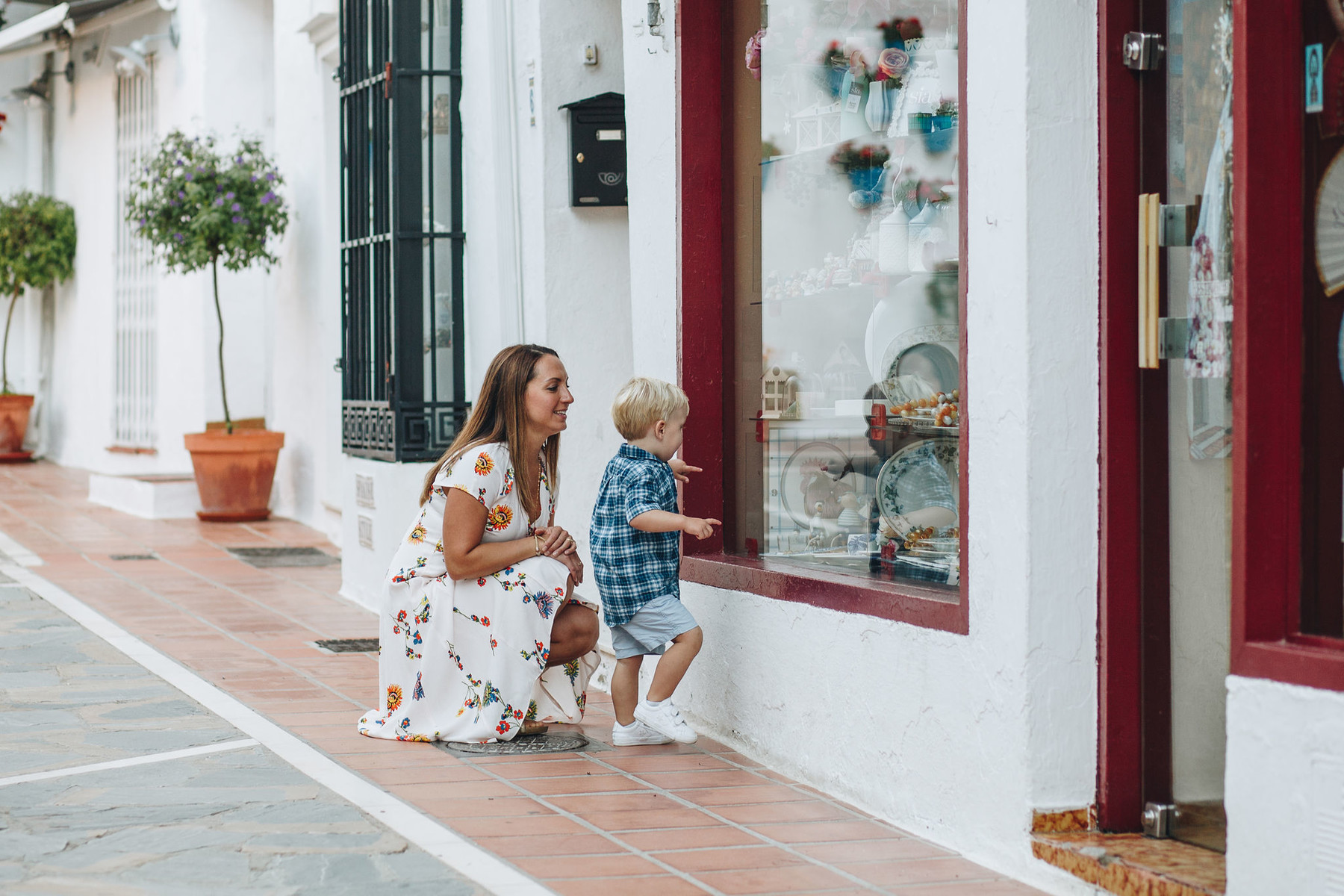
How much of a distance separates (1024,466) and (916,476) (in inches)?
38.0

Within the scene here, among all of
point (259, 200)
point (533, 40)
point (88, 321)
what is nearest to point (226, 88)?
point (259, 200)

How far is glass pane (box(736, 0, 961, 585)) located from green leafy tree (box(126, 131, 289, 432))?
7.09 metres

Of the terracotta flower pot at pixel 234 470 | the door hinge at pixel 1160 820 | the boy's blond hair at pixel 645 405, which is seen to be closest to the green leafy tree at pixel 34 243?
the terracotta flower pot at pixel 234 470

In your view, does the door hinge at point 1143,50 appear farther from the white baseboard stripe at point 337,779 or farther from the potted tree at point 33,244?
the potted tree at point 33,244

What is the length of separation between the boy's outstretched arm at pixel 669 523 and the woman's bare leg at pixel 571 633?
47cm

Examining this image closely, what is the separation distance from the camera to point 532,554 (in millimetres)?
5215

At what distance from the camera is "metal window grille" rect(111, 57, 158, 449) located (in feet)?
48.8

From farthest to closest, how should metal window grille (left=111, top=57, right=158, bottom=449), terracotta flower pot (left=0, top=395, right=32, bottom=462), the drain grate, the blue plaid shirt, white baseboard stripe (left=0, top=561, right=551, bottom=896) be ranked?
terracotta flower pot (left=0, top=395, right=32, bottom=462)
metal window grille (left=111, top=57, right=158, bottom=449)
the drain grate
the blue plaid shirt
white baseboard stripe (left=0, top=561, right=551, bottom=896)

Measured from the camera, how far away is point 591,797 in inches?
179

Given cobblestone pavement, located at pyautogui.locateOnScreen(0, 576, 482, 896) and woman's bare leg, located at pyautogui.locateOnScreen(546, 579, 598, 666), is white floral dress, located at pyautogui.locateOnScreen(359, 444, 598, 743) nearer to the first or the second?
woman's bare leg, located at pyautogui.locateOnScreen(546, 579, 598, 666)

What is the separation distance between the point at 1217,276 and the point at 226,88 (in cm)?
1073

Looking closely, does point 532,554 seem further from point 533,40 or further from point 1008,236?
point 533,40

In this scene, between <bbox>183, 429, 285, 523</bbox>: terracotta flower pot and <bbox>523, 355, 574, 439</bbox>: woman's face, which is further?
<bbox>183, 429, 285, 523</bbox>: terracotta flower pot

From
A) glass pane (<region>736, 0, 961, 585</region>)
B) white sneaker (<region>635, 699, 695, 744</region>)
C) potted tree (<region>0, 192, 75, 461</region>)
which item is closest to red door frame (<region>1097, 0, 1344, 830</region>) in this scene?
glass pane (<region>736, 0, 961, 585</region>)
